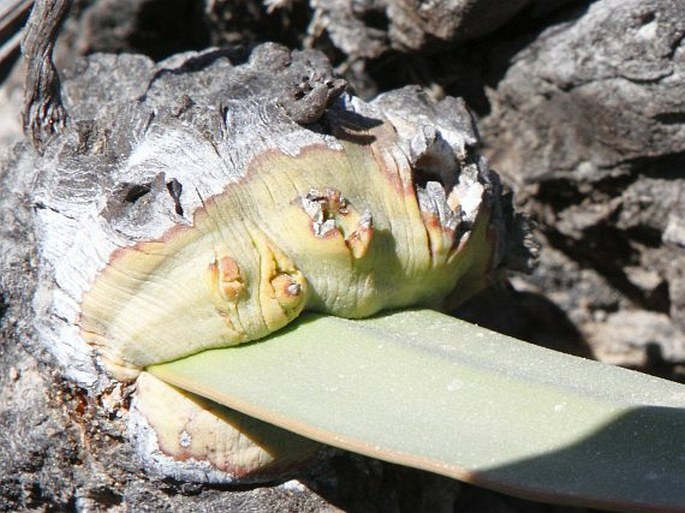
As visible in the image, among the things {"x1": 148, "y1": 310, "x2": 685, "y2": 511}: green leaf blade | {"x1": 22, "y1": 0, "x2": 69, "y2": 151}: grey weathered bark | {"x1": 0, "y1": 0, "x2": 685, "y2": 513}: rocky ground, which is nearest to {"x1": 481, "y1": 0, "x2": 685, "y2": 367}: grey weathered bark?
{"x1": 0, "y1": 0, "x2": 685, "y2": 513}: rocky ground

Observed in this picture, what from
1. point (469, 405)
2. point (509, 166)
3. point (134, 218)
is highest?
point (134, 218)

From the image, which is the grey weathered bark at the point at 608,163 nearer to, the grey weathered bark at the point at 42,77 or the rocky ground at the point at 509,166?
the rocky ground at the point at 509,166

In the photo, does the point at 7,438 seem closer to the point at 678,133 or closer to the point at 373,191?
the point at 373,191

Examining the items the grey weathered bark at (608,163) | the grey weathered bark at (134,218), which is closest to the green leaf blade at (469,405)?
the grey weathered bark at (134,218)

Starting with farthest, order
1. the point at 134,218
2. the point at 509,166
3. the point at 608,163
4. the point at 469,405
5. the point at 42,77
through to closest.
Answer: the point at 509,166, the point at 608,163, the point at 42,77, the point at 134,218, the point at 469,405

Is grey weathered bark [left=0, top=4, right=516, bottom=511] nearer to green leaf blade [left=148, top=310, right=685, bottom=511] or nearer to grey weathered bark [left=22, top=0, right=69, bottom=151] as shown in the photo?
grey weathered bark [left=22, top=0, right=69, bottom=151]

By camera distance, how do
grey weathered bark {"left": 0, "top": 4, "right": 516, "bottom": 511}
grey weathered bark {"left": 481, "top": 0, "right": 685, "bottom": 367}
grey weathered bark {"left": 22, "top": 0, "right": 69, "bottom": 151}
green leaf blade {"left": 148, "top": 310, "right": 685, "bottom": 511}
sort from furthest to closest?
grey weathered bark {"left": 481, "top": 0, "right": 685, "bottom": 367} < grey weathered bark {"left": 22, "top": 0, "right": 69, "bottom": 151} < grey weathered bark {"left": 0, "top": 4, "right": 516, "bottom": 511} < green leaf blade {"left": 148, "top": 310, "right": 685, "bottom": 511}

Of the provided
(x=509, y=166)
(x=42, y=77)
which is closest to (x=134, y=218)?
(x=42, y=77)

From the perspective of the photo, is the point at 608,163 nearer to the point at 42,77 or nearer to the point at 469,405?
the point at 469,405

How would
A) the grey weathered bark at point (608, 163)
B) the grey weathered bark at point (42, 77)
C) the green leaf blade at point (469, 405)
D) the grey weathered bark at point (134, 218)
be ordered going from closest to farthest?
the green leaf blade at point (469, 405) → the grey weathered bark at point (134, 218) → the grey weathered bark at point (42, 77) → the grey weathered bark at point (608, 163)
